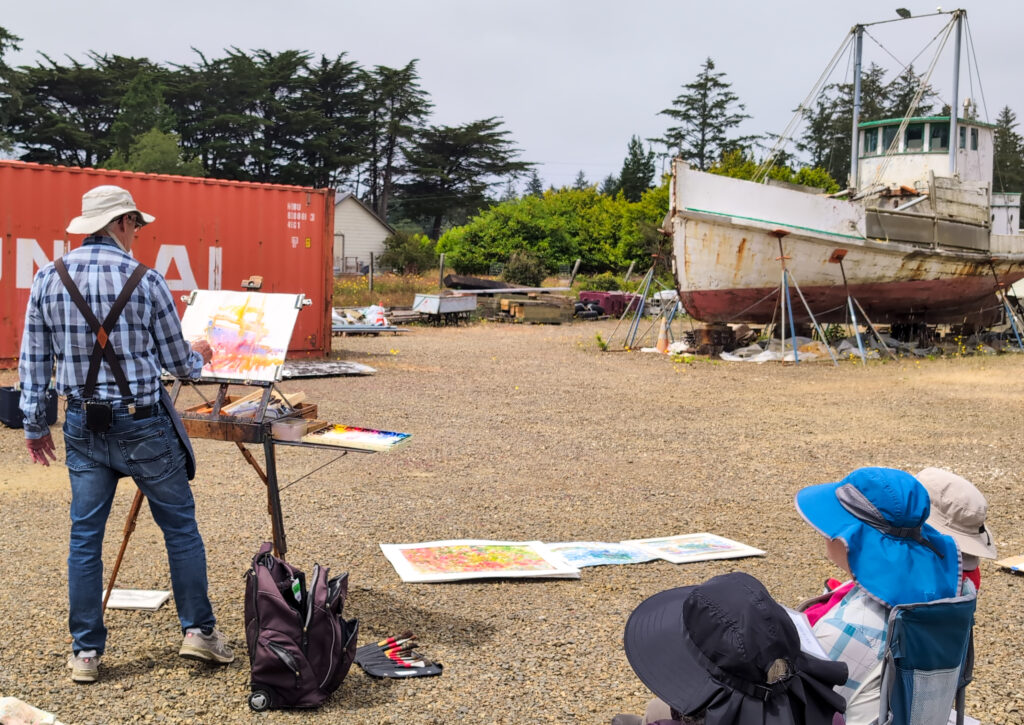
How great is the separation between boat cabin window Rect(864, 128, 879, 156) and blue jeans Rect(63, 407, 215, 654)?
75.3 ft

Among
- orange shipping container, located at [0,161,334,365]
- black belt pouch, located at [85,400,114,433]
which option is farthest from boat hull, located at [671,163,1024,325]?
black belt pouch, located at [85,400,114,433]

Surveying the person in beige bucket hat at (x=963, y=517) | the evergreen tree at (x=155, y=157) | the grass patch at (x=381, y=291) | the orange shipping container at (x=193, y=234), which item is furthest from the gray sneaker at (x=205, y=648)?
the evergreen tree at (x=155, y=157)

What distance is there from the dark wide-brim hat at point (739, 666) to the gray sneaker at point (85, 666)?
262 cm

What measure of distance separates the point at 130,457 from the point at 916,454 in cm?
783

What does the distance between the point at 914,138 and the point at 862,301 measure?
574 cm

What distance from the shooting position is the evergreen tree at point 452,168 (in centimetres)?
6347

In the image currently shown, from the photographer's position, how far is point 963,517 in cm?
295

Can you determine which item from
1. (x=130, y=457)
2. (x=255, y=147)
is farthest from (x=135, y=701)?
(x=255, y=147)

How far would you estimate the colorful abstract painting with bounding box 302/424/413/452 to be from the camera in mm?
4641

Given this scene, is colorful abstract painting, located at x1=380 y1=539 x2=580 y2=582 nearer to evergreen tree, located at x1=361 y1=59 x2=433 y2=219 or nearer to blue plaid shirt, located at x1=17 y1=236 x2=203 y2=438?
blue plaid shirt, located at x1=17 y1=236 x2=203 y2=438

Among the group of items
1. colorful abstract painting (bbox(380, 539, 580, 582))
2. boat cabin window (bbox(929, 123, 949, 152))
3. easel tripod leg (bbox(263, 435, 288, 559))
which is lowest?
colorful abstract painting (bbox(380, 539, 580, 582))

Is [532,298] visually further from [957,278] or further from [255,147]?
[255,147]

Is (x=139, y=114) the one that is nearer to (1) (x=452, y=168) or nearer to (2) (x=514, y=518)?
(1) (x=452, y=168)

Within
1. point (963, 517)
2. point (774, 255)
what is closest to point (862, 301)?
point (774, 255)
